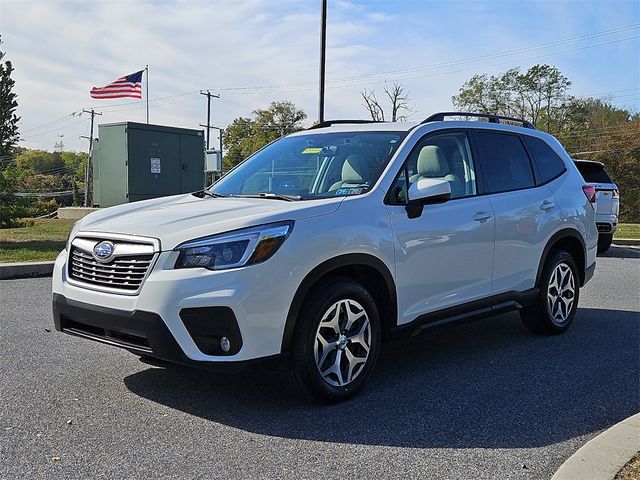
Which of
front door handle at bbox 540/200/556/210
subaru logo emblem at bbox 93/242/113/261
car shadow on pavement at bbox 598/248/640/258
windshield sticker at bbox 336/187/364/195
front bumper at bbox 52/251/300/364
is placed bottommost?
car shadow on pavement at bbox 598/248/640/258

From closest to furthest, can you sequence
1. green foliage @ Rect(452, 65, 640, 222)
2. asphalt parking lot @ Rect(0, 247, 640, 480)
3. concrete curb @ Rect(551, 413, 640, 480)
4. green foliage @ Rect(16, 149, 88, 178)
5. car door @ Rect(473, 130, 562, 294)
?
concrete curb @ Rect(551, 413, 640, 480)
asphalt parking lot @ Rect(0, 247, 640, 480)
car door @ Rect(473, 130, 562, 294)
green foliage @ Rect(452, 65, 640, 222)
green foliage @ Rect(16, 149, 88, 178)

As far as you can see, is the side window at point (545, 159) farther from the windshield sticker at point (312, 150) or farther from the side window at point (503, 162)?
the windshield sticker at point (312, 150)

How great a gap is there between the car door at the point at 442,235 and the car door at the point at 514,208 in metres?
0.14

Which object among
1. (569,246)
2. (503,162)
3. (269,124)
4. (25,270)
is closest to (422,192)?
(503,162)

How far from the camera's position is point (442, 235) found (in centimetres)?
473

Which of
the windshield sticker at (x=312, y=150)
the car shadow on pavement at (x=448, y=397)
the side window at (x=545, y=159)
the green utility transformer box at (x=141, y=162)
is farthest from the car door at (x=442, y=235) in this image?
the green utility transformer box at (x=141, y=162)

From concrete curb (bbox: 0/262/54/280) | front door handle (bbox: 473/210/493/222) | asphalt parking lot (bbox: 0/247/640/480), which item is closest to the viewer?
asphalt parking lot (bbox: 0/247/640/480)

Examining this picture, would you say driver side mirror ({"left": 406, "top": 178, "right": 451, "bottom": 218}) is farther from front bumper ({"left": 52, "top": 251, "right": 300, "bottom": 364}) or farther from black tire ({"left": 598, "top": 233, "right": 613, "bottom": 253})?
black tire ({"left": 598, "top": 233, "right": 613, "bottom": 253})

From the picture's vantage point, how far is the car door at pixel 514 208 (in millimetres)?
5348

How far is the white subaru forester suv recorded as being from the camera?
3.68 meters

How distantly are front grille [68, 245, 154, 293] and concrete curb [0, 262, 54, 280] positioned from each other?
6078 millimetres

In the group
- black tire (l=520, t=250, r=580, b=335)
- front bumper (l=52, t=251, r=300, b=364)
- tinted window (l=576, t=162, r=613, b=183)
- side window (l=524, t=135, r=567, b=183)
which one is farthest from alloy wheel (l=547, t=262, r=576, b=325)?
tinted window (l=576, t=162, r=613, b=183)

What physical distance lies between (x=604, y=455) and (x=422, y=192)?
1991 millimetres

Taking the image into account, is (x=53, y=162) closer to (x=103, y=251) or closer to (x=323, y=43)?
(x=323, y=43)
